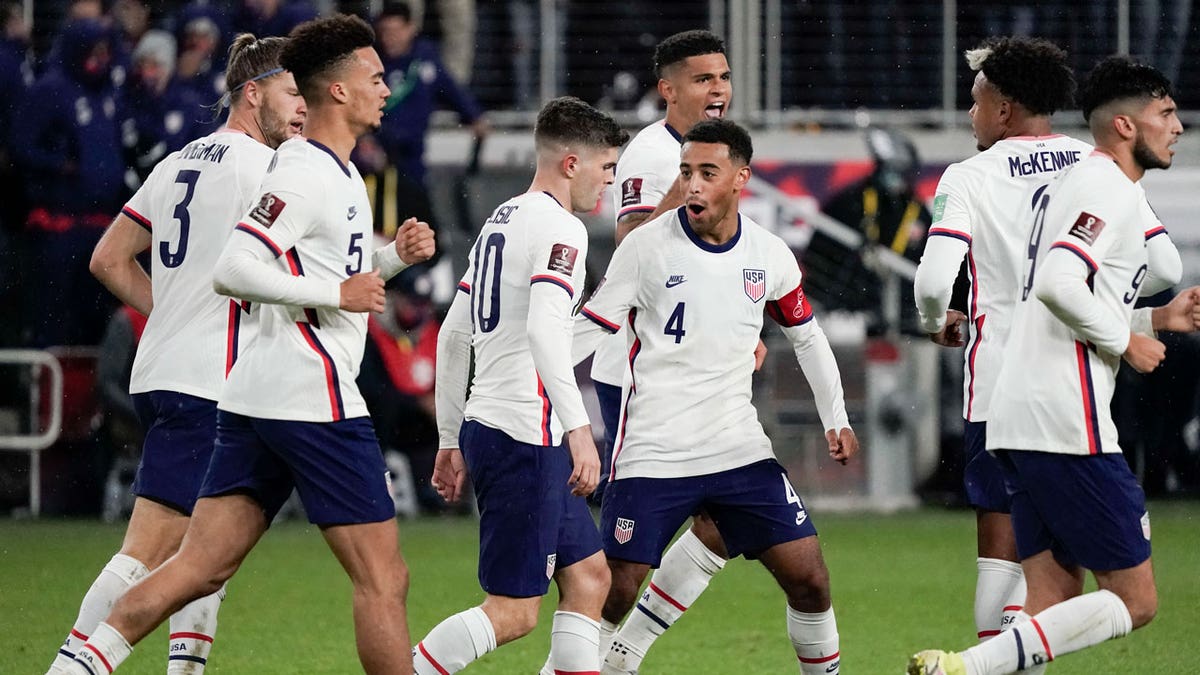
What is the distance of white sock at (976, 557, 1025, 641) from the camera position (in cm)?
584

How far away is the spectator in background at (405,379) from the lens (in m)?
12.5

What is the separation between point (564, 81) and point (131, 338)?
433 cm

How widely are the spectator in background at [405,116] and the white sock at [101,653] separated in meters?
8.03

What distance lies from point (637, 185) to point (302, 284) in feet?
6.94

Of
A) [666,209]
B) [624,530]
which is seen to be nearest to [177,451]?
[624,530]

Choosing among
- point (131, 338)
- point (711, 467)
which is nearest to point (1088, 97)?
point (711, 467)

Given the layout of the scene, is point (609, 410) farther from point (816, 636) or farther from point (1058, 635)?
→ point (1058, 635)

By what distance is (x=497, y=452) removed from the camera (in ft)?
17.9

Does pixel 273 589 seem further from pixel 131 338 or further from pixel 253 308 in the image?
pixel 253 308

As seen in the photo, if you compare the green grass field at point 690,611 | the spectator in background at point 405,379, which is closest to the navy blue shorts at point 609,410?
the green grass field at point 690,611

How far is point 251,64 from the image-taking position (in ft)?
19.0

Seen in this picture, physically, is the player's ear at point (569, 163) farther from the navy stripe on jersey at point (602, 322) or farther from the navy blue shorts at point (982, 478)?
the navy blue shorts at point (982, 478)

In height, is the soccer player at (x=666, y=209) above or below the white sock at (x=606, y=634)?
above

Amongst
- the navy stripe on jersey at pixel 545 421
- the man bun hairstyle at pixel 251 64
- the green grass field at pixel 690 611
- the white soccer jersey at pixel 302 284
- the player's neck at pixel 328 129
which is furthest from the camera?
the green grass field at pixel 690 611
